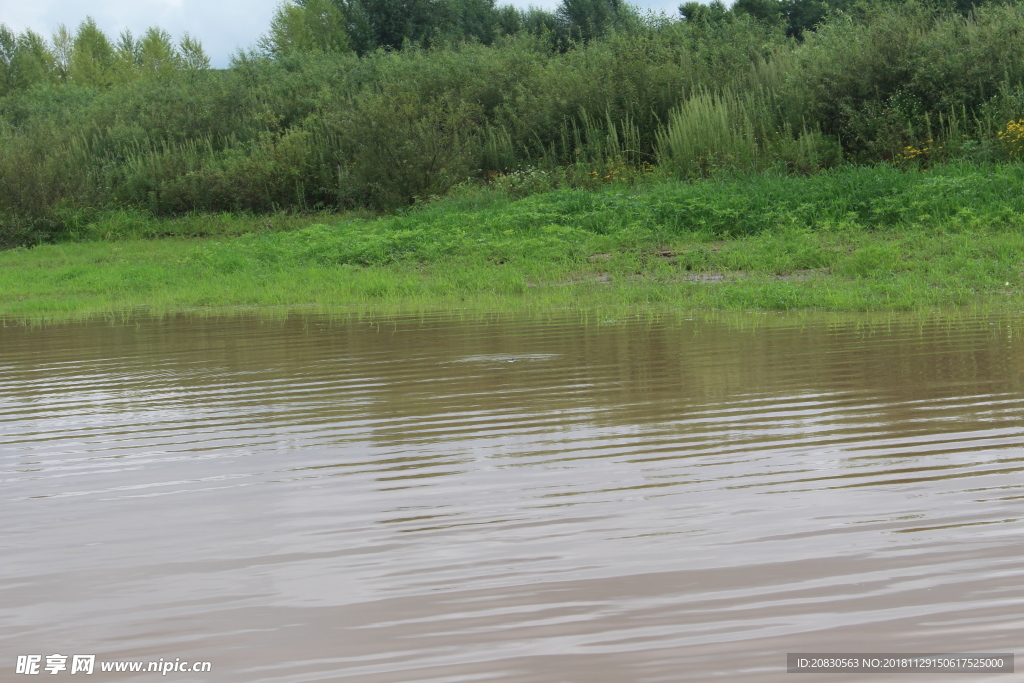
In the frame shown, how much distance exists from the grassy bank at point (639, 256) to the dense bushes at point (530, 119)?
146 centimetres

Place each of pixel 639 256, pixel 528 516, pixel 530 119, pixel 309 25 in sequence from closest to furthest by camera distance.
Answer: pixel 528 516 → pixel 639 256 → pixel 530 119 → pixel 309 25

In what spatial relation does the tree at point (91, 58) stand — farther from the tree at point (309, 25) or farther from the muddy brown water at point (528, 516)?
the muddy brown water at point (528, 516)

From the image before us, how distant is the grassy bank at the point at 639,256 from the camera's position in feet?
34.7

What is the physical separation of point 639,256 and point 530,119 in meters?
8.97

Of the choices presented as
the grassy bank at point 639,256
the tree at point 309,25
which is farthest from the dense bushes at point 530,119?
the tree at point 309,25

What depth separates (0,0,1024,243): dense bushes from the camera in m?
16.8

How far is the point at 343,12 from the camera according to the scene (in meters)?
48.6

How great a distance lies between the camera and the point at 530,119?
2112 centimetres

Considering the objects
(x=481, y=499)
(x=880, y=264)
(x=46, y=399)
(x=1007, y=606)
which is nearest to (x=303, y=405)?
(x=46, y=399)

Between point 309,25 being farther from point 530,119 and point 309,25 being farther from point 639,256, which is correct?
point 639,256

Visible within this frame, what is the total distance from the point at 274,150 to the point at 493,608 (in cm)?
2082

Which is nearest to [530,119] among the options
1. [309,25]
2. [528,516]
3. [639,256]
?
[639,256]

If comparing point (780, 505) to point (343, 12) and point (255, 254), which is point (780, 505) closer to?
point (255, 254)

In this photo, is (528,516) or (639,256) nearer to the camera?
(528,516)
